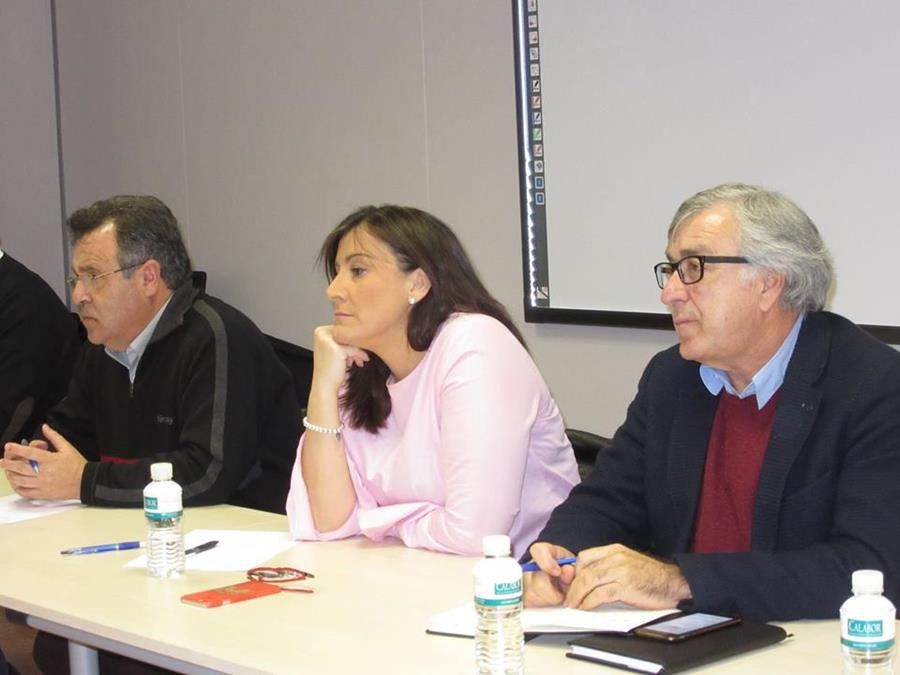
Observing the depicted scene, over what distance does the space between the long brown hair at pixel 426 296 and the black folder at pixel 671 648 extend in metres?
1.01

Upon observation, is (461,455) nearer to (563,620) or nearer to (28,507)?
(563,620)

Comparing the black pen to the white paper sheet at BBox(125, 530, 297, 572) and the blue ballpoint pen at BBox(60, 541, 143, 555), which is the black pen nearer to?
the white paper sheet at BBox(125, 530, 297, 572)

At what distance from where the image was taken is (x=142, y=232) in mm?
3404

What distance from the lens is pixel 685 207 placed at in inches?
92.4

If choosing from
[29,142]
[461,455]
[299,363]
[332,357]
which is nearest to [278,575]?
[461,455]

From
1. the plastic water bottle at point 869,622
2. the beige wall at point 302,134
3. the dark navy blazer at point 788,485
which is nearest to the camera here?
the plastic water bottle at point 869,622

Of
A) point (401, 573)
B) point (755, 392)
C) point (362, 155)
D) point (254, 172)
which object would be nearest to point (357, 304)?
point (401, 573)

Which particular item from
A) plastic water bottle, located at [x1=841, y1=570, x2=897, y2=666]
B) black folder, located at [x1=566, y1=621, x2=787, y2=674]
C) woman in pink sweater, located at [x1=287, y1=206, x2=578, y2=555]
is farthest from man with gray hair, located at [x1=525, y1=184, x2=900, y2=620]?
plastic water bottle, located at [x1=841, y1=570, x2=897, y2=666]

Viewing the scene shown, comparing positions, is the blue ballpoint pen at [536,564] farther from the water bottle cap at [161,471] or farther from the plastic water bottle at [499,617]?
the water bottle cap at [161,471]

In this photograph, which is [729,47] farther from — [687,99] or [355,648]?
[355,648]

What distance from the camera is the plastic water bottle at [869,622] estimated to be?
1549mm

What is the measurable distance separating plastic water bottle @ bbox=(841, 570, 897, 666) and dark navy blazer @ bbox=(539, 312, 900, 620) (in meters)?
0.35

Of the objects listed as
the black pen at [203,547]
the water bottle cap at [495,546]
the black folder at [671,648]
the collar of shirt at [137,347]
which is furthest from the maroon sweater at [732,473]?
the collar of shirt at [137,347]

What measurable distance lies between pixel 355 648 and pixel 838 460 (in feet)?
2.85
